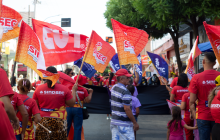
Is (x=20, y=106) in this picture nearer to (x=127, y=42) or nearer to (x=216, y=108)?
(x=216, y=108)

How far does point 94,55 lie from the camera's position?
5984 mm

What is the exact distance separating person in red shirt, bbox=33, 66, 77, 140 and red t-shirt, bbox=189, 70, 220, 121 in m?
2.20

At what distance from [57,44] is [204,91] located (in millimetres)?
3263

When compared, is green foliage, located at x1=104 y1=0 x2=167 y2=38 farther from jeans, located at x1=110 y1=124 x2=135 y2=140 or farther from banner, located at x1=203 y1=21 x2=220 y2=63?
jeans, located at x1=110 y1=124 x2=135 y2=140

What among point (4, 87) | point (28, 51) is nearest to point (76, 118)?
point (28, 51)

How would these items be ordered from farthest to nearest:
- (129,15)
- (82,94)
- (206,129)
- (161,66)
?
1. (129,15)
2. (161,66)
3. (82,94)
4. (206,129)

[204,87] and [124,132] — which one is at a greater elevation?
[204,87]

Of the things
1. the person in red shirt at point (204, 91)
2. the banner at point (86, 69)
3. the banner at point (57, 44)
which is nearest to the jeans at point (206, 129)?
the person in red shirt at point (204, 91)

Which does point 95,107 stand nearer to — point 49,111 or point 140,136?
point 140,136

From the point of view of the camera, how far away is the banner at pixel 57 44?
5867 mm

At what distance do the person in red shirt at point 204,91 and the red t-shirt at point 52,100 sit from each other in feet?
7.34

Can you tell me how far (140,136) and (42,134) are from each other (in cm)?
397

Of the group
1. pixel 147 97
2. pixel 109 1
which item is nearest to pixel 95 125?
pixel 147 97

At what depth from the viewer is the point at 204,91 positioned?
4484 millimetres
